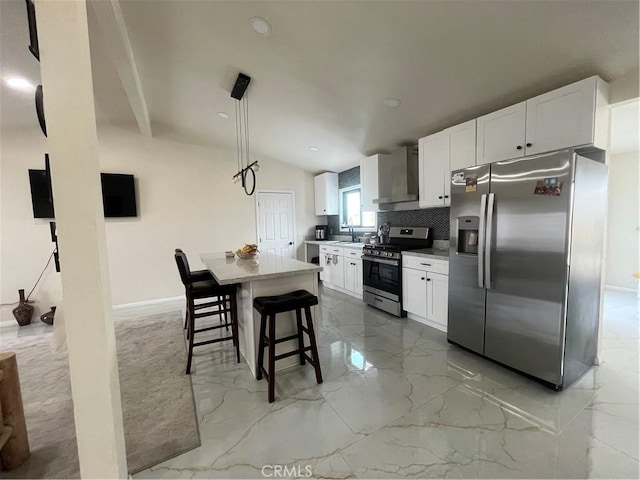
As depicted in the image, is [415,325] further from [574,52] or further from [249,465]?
[574,52]

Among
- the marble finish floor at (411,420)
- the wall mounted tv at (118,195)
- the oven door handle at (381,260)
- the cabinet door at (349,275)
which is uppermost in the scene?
the wall mounted tv at (118,195)

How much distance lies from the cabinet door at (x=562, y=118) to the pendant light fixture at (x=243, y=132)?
8.78ft

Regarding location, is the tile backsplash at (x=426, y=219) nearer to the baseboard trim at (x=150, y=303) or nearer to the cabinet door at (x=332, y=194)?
the cabinet door at (x=332, y=194)

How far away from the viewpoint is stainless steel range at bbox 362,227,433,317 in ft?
11.8

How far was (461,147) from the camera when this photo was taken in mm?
3020

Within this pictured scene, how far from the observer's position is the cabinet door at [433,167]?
324cm

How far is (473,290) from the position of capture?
2520 mm

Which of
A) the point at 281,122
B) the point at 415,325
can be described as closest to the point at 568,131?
the point at 415,325

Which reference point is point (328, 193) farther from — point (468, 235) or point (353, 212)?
point (468, 235)

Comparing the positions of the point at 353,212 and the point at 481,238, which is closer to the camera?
the point at 481,238

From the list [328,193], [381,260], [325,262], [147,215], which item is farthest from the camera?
[328,193]

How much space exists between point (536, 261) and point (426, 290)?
1272 millimetres

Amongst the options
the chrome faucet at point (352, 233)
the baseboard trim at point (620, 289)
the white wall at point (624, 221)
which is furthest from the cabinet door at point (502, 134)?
the baseboard trim at point (620, 289)

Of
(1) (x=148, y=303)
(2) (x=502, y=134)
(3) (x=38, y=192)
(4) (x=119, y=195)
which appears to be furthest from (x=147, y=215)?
(2) (x=502, y=134)
